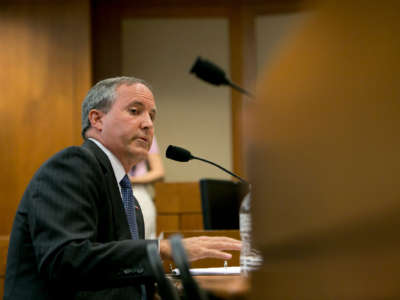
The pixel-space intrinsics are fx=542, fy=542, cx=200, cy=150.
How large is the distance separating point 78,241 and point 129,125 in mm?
622

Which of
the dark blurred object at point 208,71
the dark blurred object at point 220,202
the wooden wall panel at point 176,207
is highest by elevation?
the dark blurred object at point 208,71

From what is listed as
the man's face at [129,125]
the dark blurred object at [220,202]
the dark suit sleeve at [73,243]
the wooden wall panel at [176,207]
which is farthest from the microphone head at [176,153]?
the wooden wall panel at [176,207]

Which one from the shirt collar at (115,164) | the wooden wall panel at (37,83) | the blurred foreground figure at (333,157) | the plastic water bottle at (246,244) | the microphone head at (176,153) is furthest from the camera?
the wooden wall panel at (37,83)

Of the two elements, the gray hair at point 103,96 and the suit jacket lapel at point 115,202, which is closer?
the suit jacket lapel at point 115,202

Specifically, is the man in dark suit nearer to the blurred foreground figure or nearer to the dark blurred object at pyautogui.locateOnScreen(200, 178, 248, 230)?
the blurred foreground figure

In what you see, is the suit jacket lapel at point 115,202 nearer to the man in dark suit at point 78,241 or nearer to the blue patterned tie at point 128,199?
the man in dark suit at point 78,241

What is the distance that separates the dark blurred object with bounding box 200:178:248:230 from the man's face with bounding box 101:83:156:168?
27.7 inches

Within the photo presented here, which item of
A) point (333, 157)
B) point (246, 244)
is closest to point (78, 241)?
point (246, 244)

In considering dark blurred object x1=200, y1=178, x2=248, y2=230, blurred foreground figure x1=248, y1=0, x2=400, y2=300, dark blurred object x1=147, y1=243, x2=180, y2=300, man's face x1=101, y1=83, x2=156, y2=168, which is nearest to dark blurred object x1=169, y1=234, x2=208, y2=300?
dark blurred object x1=147, y1=243, x2=180, y2=300

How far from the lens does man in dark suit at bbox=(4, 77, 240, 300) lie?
1.33 m

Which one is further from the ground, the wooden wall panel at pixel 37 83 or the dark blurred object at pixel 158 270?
the wooden wall panel at pixel 37 83

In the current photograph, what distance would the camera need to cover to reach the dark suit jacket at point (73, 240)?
4.38ft

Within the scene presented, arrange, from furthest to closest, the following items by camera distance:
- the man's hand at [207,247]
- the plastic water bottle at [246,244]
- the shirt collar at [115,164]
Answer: the shirt collar at [115,164] → the plastic water bottle at [246,244] → the man's hand at [207,247]

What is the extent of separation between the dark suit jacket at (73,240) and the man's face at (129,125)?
0.25 m
